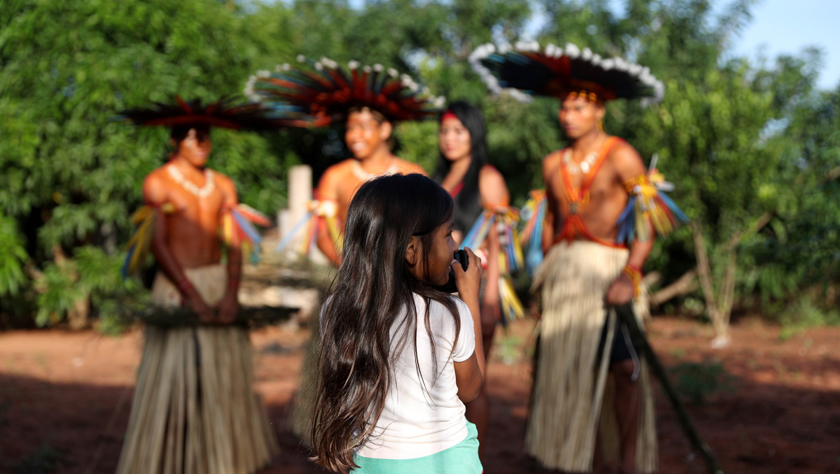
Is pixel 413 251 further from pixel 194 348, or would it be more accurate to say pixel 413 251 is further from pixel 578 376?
pixel 194 348

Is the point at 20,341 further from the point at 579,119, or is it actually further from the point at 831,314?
the point at 831,314

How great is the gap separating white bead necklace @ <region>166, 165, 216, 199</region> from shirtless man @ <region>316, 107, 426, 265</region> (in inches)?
23.8

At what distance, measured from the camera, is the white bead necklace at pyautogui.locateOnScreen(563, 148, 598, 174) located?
3.61m

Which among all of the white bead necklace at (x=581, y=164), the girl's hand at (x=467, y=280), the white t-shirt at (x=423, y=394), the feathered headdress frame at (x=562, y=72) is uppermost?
the feathered headdress frame at (x=562, y=72)

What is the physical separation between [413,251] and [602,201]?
6.81 ft

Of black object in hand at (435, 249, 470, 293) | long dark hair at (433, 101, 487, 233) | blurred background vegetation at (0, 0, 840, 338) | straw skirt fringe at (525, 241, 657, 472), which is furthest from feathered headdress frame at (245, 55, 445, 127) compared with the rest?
blurred background vegetation at (0, 0, 840, 338)

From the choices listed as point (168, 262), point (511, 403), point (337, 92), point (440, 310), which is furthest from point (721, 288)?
point (440, 310)

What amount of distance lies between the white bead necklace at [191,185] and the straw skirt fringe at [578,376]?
1.89 m

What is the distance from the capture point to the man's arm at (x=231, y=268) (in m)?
3.65

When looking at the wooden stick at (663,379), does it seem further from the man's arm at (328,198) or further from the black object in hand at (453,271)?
the black object in hand at (453,271)

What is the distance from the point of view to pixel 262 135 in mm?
9008

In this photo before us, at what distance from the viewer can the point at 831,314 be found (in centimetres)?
920

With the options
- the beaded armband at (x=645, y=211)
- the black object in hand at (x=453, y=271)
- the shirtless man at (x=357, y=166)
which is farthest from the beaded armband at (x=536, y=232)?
the black object in hand at (x=453, y=271)

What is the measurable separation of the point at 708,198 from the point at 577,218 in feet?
17.3
